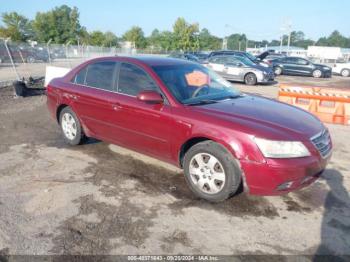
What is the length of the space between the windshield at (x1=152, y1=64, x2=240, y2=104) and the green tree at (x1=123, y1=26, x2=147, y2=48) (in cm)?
7436

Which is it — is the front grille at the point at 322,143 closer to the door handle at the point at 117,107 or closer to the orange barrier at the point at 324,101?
the door handle at the point at 117,107

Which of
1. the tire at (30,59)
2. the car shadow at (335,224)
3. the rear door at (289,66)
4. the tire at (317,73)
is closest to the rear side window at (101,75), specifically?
the car shadow at (335,224)

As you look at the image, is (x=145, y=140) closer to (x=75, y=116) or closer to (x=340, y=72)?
(x=75, y=116)

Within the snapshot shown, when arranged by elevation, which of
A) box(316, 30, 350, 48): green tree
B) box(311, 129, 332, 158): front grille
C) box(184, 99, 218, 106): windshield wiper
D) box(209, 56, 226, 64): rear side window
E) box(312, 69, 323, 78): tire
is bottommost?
box(311, 129, 332, 158): front grille

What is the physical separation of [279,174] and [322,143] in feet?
2.73

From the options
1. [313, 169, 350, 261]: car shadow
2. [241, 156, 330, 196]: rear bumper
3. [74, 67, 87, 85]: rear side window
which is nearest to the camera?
[313, 169, 350, 261]: car shadow

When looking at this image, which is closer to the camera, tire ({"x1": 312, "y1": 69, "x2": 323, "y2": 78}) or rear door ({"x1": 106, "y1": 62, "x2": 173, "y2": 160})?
rear door ({"x1": 106, "y1": 62, "x2": 173, "y2": 160})

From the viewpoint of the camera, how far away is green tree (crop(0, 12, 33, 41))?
58125 millimetres

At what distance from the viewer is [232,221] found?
3.50 metres

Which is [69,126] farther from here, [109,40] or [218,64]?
[109,40]

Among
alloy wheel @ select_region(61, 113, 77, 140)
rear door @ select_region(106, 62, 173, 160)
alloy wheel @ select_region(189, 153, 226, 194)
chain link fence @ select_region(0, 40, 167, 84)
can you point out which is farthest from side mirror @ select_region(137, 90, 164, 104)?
chain link fence @ select_region(0, 40, 167, 84)

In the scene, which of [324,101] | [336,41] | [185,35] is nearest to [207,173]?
[324,101]

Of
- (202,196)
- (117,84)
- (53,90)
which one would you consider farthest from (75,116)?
(202,196)

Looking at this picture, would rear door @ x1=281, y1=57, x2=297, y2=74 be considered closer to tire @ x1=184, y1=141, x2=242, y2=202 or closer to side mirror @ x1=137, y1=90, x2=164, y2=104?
side mirror @ x1=137, y1=90, x2=164, y2=104
